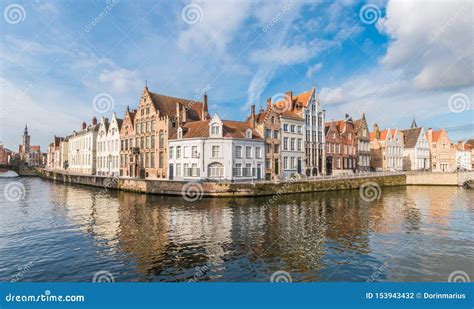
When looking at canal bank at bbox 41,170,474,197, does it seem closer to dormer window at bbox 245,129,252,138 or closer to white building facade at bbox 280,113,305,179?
white building facade at bbox 280,113,305,179

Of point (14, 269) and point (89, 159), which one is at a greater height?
point (89, 159)

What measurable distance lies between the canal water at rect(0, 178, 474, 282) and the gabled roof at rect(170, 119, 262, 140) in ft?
56.5

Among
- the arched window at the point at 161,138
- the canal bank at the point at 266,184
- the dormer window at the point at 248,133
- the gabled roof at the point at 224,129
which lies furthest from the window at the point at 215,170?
the arched window at the point at 161,138

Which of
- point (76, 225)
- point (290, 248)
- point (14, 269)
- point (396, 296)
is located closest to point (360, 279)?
point (396, 296)

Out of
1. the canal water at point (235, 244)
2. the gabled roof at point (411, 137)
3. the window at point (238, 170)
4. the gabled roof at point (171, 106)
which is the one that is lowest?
the canal water at point (235, 244)

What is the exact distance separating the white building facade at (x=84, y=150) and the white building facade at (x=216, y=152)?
38176 millimetres

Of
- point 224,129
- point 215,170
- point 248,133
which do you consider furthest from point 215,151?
point 248,133

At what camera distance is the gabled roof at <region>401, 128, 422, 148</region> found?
79744 millimetres

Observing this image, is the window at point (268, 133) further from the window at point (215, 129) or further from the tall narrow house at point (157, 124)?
the tall narrow house at point (157, 124)

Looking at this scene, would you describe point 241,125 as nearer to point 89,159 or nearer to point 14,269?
point 14,269

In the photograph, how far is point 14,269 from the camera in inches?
519

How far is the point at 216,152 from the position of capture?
42.9 metres

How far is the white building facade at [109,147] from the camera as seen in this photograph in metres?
63.3

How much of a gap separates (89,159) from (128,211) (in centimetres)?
5659
